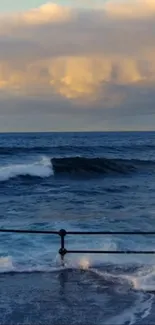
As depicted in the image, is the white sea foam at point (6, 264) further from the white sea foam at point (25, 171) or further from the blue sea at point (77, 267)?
the white sea foam at point (25, 171)

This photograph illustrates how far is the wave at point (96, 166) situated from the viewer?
34.8 metres

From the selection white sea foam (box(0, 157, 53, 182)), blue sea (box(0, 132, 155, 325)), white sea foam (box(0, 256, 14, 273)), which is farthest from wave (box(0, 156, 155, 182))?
white sea foam (box(0, 256, 14, 273))

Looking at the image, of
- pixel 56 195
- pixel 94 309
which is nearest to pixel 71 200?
pixel 56 195

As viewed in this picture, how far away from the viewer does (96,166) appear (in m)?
36.1

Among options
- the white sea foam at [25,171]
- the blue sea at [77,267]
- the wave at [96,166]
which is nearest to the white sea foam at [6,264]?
the blue sea at [77,267]

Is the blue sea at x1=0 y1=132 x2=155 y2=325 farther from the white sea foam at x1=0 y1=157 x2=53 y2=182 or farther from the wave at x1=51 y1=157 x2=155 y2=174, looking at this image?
the wave at x1=51 y1=157 x2=155 y2=174

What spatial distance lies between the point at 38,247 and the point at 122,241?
1.84 metres

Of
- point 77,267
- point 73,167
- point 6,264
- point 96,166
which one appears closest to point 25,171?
point 73,167

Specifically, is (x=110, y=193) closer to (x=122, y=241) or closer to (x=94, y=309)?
(x=122, y=241)

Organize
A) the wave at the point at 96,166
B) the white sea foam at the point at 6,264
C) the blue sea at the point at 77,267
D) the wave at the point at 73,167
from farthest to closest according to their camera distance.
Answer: the wave at the point at 96,166, the wave at the point at 73,167, the white sea foam at the point at 6,264, the blue sea at the point at 77,267

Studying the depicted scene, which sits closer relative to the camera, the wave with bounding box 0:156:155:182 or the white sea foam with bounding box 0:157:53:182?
the white sea foam with bounding box 0:157:53:182

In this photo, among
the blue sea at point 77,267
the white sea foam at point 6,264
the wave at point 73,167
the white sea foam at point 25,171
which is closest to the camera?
the blue sea at point 77,267

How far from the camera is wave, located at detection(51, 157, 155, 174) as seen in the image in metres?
34.8

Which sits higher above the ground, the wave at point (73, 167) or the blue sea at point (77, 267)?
the wave at point (73, 167)
